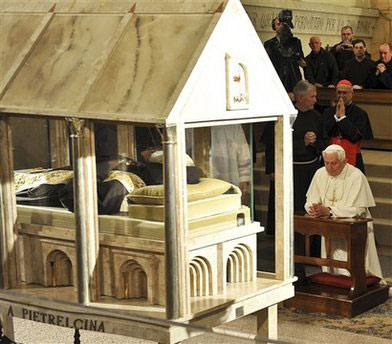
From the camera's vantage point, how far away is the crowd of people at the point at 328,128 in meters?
7.77

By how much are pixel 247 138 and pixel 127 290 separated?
0.63 m

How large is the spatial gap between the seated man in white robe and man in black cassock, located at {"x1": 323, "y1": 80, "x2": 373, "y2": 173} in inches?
47.3

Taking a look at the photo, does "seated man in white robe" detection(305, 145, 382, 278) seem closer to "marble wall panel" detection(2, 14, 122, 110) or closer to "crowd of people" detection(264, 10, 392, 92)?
"crowd of people" detection(264, 10, 392, 92)

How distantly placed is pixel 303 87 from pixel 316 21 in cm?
843

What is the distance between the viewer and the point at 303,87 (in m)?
8.47

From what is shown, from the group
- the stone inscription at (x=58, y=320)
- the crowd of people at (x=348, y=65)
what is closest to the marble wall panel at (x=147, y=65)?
the stone inscription at (x=58, y=320)

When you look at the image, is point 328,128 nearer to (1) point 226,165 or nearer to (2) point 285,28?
(2) point 285,28

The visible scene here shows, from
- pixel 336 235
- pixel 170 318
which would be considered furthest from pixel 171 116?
pixel 336 235

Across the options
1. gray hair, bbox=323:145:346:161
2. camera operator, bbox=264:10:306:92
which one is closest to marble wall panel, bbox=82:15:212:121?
gray hair, bbox=323:145:346:161

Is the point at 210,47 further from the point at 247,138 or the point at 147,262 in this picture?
the point at 147,262

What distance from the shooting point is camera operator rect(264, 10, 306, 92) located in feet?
33.4

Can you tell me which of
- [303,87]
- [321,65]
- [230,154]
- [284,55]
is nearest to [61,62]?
[230,154]

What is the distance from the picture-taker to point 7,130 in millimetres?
3445

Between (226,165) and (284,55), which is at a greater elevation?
(284,55)
